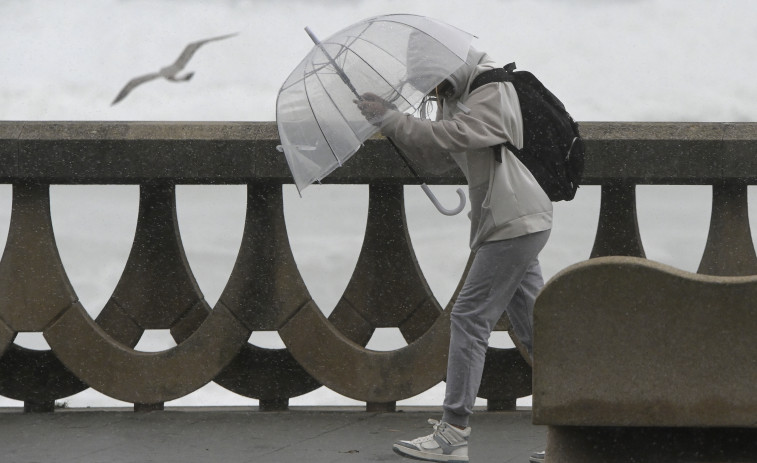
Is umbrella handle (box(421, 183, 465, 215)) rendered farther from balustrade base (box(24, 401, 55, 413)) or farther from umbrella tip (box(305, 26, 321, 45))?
balustrade base (box(24, 401, 55, 413))

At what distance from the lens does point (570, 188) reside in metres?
4.98

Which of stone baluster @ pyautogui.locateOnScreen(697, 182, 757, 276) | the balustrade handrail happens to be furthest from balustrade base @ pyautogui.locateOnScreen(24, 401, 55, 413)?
stone baluster @ pyautogui.locateOnScreen(697, 182, 757, 276)

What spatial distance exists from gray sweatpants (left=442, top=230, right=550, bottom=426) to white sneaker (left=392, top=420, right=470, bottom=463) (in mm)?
46

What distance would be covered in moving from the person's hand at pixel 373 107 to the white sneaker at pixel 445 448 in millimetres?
1405

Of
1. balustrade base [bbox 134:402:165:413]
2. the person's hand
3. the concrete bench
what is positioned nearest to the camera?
the concrete bench

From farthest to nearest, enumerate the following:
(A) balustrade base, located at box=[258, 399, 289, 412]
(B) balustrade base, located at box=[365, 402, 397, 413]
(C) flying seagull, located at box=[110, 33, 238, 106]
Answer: (A) balustrade base, located at box=[258, 399, 289, 412]
(B) balustrade base, located at box=[365, 402, 397, 413]
(C) flying seagull, located at box=[110, 33, 238, 106]

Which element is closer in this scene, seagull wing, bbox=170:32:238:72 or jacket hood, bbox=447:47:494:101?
jacket hood, bbox=447:47:494:101

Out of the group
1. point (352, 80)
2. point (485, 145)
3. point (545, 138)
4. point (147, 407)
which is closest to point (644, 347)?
point (485, 145)

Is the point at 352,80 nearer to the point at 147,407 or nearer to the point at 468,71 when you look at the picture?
the point at 468,71

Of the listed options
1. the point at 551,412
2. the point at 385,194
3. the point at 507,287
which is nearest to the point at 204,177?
the point at 385,194

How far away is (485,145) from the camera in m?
4.74

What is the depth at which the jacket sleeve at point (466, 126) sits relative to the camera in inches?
186

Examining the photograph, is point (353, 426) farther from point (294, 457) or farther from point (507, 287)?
point (507, 287)

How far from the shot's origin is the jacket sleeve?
15.5 feet
